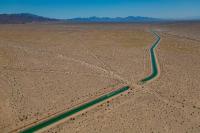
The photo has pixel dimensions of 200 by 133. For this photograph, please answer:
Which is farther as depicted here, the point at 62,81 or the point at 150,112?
the point at 62,81

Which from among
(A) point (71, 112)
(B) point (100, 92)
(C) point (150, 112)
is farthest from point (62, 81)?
(C) point (150, 112)

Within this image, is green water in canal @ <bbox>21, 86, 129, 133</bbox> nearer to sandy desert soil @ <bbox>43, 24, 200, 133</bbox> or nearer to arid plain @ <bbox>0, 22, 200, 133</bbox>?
arid plain @ <bbox>0, 22, 200, 133</bbox>

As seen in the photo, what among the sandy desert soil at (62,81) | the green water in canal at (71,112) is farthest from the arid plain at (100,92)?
the green water in canal at (71,112)

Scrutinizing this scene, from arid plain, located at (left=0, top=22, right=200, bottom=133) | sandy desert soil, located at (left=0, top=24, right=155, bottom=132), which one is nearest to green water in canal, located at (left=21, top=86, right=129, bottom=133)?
arid plain, located at (left=0, top=22, right=200, bottom=133)

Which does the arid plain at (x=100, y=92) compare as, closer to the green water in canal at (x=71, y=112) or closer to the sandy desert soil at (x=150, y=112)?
the sandy desert soil at (x=150, y=112)

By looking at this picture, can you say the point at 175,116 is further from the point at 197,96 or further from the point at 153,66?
the point at 153,66

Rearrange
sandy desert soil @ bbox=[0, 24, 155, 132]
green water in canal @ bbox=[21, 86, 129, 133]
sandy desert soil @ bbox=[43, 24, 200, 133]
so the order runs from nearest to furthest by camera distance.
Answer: green water in canal @ bbox=[21, 86, 129, 133] < sandy desert soil @ bbox=[43, 24, 200, 133] < sandy desert soil @ bbox=[0, 24, 155, 132]

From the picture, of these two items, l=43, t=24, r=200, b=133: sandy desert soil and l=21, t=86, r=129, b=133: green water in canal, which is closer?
l=21, t=86, r=129, b=133: green water in canal

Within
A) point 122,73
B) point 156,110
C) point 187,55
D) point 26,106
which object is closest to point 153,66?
point 122,73

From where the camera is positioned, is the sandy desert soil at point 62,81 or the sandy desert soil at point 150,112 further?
the sandy desert soil at point 62,81

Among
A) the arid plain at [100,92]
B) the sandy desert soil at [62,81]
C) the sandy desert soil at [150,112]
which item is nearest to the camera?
the sandy desert soil at [150,112]

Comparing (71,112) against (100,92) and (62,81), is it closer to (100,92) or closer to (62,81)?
(100,92)
